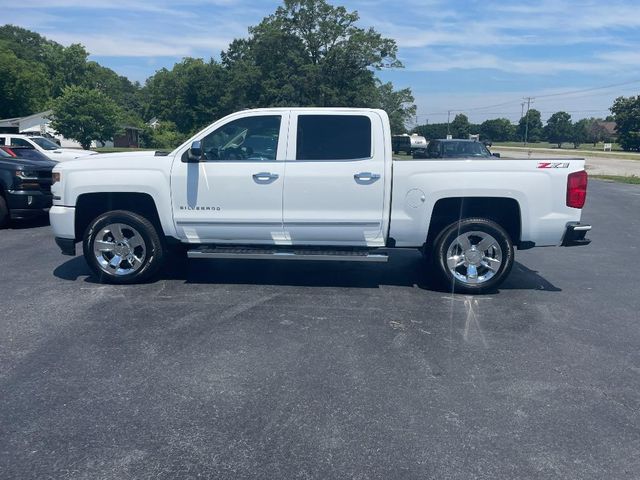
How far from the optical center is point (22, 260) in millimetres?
8578

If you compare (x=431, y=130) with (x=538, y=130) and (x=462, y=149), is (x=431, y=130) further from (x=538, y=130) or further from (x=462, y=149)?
(x=462, y=149)

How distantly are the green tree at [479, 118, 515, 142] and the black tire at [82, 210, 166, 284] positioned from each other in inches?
4839

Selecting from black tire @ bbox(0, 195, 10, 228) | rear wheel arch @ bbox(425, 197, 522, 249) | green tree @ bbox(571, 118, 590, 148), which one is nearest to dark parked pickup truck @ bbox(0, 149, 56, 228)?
black tire @ bbox(0, 195, 10, 228)

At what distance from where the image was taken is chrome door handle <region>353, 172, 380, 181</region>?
6.77 metres

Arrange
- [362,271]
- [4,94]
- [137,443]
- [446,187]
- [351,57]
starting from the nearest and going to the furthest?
[137,443] → [446,187] → [362,271] → [351,57] → [4,94]

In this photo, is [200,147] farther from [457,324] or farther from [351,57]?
[351,57]

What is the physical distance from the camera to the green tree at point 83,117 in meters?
53.9

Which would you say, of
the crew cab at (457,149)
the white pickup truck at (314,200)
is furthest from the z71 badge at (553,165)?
the crew cab at (457,149)

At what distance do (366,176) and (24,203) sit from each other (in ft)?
23.9

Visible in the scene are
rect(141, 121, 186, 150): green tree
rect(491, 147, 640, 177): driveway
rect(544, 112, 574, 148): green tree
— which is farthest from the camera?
rect(544, 112, 574, 148): green tree

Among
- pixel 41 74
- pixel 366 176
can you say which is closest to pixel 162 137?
pixel 41 74

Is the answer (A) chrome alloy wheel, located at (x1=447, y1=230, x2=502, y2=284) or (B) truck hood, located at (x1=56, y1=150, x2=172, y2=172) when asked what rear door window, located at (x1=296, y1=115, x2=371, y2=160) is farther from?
(B) truck hood, located at (x1=56, y1=150, x2=172, y2=172)

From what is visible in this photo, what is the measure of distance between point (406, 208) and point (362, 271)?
1.54 meters

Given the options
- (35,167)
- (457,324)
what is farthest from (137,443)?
(35,167)
